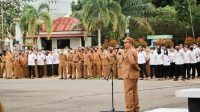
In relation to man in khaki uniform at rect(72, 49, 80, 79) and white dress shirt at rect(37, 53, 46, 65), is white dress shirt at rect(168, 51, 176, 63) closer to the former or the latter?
man in khaki uniform at rect(72, 49, 80, 79)

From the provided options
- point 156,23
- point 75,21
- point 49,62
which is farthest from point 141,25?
point 49,62

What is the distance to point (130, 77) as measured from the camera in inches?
576

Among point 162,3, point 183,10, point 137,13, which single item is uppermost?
point 162,3

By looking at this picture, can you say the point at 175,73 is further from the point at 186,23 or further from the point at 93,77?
the point at 186,23

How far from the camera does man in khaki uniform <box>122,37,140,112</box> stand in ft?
47.4

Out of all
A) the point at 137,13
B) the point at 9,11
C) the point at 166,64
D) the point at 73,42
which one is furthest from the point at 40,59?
the point at 73,42

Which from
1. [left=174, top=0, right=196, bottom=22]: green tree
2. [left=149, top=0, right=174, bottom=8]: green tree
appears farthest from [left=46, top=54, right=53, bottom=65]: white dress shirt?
[left=149, top=0, right=174, bottom=8]: green tree

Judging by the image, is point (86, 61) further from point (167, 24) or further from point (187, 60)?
point (167, 24)

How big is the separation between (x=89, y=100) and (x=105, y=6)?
3285 centimetres

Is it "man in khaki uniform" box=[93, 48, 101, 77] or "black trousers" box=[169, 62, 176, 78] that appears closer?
"black trousers" box=[169, 62, 176, 78]

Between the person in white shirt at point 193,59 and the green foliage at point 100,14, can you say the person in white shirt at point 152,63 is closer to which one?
the person in white shirt at point 193,59

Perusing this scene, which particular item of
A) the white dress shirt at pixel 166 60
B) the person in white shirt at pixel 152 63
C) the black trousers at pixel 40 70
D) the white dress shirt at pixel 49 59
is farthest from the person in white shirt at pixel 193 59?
the black trousers at pixel 40 70

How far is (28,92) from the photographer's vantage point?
23.3m

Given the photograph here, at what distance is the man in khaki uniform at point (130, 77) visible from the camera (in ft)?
47.4
